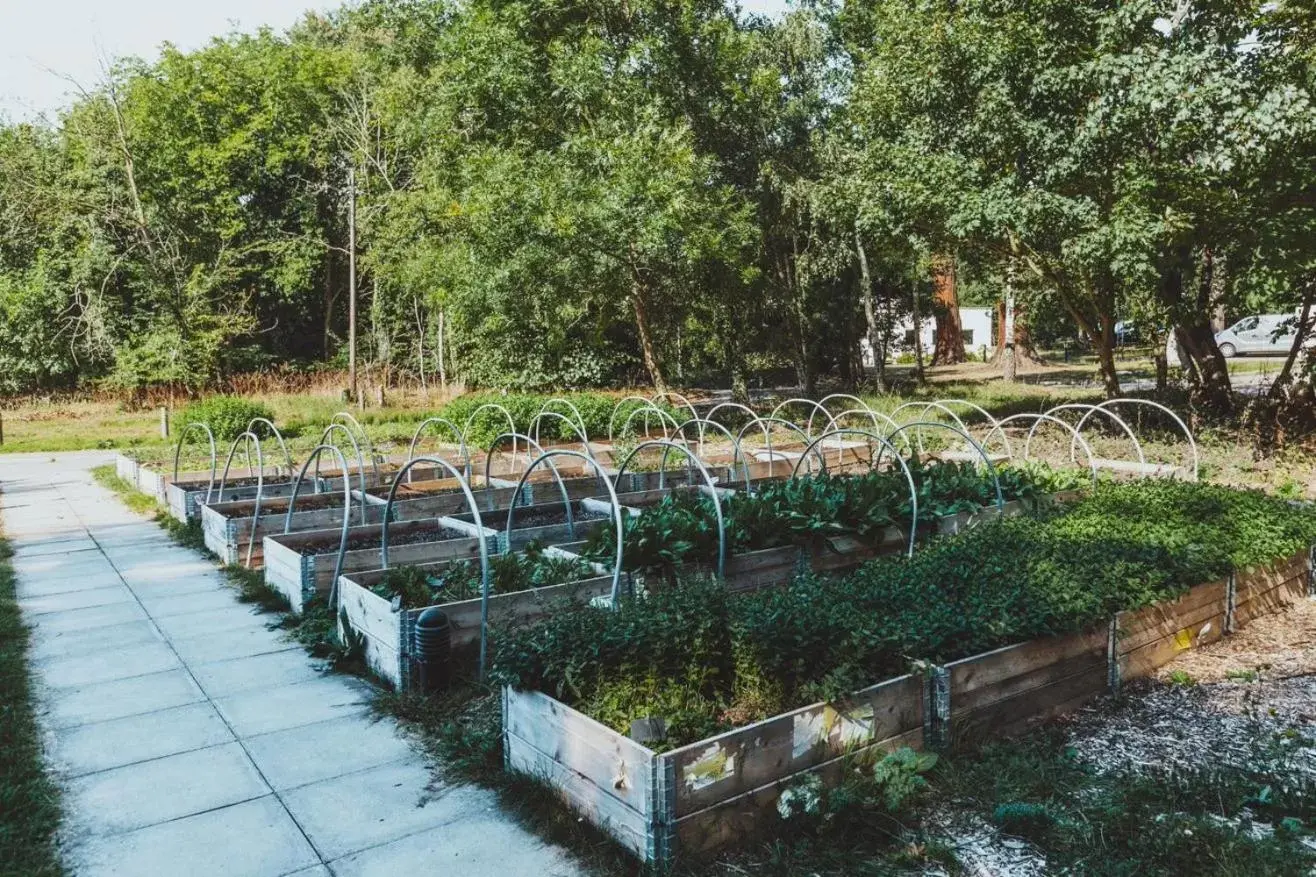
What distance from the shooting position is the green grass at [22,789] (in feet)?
11.2

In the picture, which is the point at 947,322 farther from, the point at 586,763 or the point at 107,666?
the point at 586,763

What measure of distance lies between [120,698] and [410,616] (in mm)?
1659

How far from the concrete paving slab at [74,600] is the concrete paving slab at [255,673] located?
6.67 ft

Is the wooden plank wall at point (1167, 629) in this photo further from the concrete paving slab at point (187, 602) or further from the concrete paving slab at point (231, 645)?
the concrete paving slab at point (187, 602)

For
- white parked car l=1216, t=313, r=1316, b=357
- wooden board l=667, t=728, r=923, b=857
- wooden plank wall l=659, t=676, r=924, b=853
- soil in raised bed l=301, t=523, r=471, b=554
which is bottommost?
wooden board l=667, t=728, r=923, b=857

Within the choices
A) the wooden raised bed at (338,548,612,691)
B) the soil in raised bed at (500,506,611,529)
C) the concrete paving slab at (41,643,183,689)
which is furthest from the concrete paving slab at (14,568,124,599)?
the wooden raised bed at (338,548,612,691)

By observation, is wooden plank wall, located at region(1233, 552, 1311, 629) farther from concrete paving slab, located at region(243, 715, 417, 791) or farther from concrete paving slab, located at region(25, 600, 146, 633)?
concrete paving slab, located at region(25, 600, 146, 633)

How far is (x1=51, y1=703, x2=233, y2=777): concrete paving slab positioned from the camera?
429 centimetres

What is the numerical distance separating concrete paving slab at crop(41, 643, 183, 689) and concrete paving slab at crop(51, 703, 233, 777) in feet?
2.52

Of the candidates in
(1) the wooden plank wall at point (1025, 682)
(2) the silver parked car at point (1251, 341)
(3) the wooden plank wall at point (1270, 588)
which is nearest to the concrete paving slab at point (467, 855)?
(1) the wooden plank wall at point (1025, 682)

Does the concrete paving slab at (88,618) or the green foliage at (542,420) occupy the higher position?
the green foliage at (542,420)

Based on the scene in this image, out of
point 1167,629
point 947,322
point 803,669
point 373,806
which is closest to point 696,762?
point 803,669

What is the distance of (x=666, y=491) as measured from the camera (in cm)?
907

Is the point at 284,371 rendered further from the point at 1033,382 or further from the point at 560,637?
the point at 560,637
